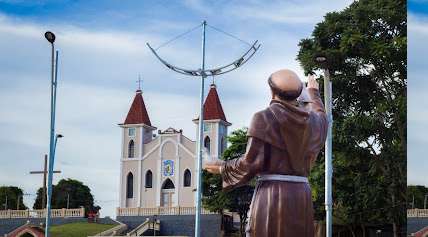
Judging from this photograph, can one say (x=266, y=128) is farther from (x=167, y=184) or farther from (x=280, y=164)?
(x=167, y=184)

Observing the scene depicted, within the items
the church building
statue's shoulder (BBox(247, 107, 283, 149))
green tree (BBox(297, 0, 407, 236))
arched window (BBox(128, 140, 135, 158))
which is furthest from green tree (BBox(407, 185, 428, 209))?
arched window (BBox(128, 140, 135, 158))

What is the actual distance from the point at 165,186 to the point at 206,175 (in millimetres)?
20755

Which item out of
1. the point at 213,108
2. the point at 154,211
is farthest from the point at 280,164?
the point at 213,108

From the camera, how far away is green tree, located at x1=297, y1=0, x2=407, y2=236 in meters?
24.7

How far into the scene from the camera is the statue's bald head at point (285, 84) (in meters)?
6.75

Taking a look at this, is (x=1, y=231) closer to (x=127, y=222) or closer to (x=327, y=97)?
(x=127, y=222)

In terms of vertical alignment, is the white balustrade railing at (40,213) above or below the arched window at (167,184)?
below

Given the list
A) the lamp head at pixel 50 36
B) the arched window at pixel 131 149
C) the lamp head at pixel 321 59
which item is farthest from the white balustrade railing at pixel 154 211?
the lamp head at pixel 321 59

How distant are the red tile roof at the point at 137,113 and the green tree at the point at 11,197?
1090 centimetres

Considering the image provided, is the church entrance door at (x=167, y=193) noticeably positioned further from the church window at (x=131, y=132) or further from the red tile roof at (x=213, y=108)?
the red tile roof at (x=213, y=108)

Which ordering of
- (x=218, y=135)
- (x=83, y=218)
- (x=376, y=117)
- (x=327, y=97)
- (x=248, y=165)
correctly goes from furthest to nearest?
(x=218, y=135) < (x=83, y=218) < (x=376, y=117) < (x=327, y=97) < (x=248, y=165)

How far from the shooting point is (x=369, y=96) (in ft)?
84.5

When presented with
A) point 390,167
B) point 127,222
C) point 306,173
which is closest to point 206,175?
point 127,222

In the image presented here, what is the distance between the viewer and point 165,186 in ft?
201
